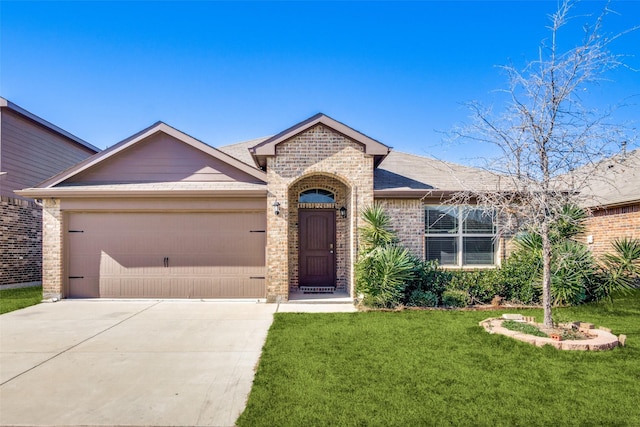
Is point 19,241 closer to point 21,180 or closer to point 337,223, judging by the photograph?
point 21,180

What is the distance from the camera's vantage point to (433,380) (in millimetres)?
4523

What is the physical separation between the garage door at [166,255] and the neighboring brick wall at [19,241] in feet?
12.7

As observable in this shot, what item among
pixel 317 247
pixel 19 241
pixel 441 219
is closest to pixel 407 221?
pixel 441 219

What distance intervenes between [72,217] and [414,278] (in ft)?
30.3

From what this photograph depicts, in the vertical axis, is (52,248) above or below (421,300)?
above

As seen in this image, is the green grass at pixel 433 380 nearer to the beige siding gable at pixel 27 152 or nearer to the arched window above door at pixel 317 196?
the arched window above door at pixel 317 196

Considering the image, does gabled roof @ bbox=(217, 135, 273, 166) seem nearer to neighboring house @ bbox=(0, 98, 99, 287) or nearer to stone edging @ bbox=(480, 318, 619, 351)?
neighboring house @ bbox=(0, 98, 99, 287)

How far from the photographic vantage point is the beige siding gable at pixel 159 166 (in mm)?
10461

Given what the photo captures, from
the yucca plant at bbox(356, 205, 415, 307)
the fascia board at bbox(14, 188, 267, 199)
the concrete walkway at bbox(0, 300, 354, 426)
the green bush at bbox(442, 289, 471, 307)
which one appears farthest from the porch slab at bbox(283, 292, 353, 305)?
the fascia board at bbox(14, 188, 267, 199)

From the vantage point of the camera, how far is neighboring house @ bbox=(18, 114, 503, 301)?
977cm

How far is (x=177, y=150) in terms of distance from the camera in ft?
34.6

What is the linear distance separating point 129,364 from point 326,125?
690 cm

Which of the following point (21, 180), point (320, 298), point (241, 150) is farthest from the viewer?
point (241, 150)

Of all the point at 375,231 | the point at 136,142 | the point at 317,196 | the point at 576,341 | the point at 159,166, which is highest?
the point at 136,142
